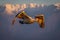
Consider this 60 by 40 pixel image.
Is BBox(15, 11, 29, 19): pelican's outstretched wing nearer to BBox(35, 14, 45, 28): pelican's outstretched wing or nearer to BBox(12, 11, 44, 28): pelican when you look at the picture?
BBox(12, 11, 44, 28): pelican

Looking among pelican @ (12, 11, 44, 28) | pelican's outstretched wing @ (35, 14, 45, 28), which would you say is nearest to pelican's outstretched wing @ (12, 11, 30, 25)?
pelican @ (12, 11, 44, 28)

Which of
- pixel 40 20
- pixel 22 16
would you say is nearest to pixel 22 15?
pixel 22 16

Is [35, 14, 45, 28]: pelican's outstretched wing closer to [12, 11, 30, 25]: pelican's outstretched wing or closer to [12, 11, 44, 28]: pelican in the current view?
[12, 11, 44, 28]: pelican

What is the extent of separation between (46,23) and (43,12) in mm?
135

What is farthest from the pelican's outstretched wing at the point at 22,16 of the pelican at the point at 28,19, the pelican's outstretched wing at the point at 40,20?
the pelican's outstretched wing at the point at 40,20

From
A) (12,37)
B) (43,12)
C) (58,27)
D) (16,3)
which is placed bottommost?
(12,37)

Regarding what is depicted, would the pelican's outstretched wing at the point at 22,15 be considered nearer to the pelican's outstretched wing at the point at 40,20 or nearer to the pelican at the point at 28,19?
the pelican at the point at 28,19

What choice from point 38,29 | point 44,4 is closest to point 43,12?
point 44,4

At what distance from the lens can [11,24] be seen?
4.70 ft

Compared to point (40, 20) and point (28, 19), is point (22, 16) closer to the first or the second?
point (28, 19)

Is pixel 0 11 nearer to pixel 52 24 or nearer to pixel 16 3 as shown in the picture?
pixel 16 3

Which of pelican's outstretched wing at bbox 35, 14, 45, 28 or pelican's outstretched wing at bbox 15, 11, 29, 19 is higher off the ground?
pelican's outstretched wing at bbox 15, 11, 29, 19

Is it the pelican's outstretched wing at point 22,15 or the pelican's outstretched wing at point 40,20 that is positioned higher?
the pelican's outstretched wing at point 22,15

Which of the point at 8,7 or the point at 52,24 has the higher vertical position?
the point at 8,7
